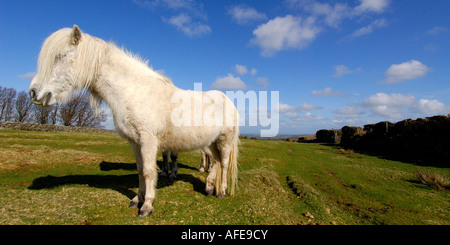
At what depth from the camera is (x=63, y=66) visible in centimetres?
379

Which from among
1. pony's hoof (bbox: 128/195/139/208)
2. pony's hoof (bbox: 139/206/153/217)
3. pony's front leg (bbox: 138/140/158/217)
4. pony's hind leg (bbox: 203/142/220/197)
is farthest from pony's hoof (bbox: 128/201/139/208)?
pony's hind leg (bbox: 203/142/220/197)

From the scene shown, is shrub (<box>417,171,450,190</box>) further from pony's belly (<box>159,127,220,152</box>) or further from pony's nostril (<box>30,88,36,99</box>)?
pony's nostril (<box>30,88,36,99</box>)

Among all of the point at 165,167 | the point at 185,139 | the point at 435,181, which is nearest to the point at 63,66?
the point at 185,139

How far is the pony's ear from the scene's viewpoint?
372 cm

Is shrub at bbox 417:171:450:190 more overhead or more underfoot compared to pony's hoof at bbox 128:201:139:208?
more underfoot

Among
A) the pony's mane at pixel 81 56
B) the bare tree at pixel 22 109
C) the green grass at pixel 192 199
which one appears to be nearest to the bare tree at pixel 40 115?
the bare tree at pixel 22 109

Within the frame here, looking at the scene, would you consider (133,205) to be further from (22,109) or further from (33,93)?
(22,109)

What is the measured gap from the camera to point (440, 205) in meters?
6.45

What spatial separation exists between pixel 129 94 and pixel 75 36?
1.38m

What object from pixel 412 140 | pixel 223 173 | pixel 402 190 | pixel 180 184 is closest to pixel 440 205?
pixel 402 190

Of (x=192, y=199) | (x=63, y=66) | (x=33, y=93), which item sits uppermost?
(x=63, y=66)

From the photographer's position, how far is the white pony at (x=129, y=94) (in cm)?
A: 374

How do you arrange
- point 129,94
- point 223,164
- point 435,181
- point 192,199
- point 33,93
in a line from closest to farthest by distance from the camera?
point 33,93 < point 129,94 < point 192,199 < point 223,164 < point 435,181
